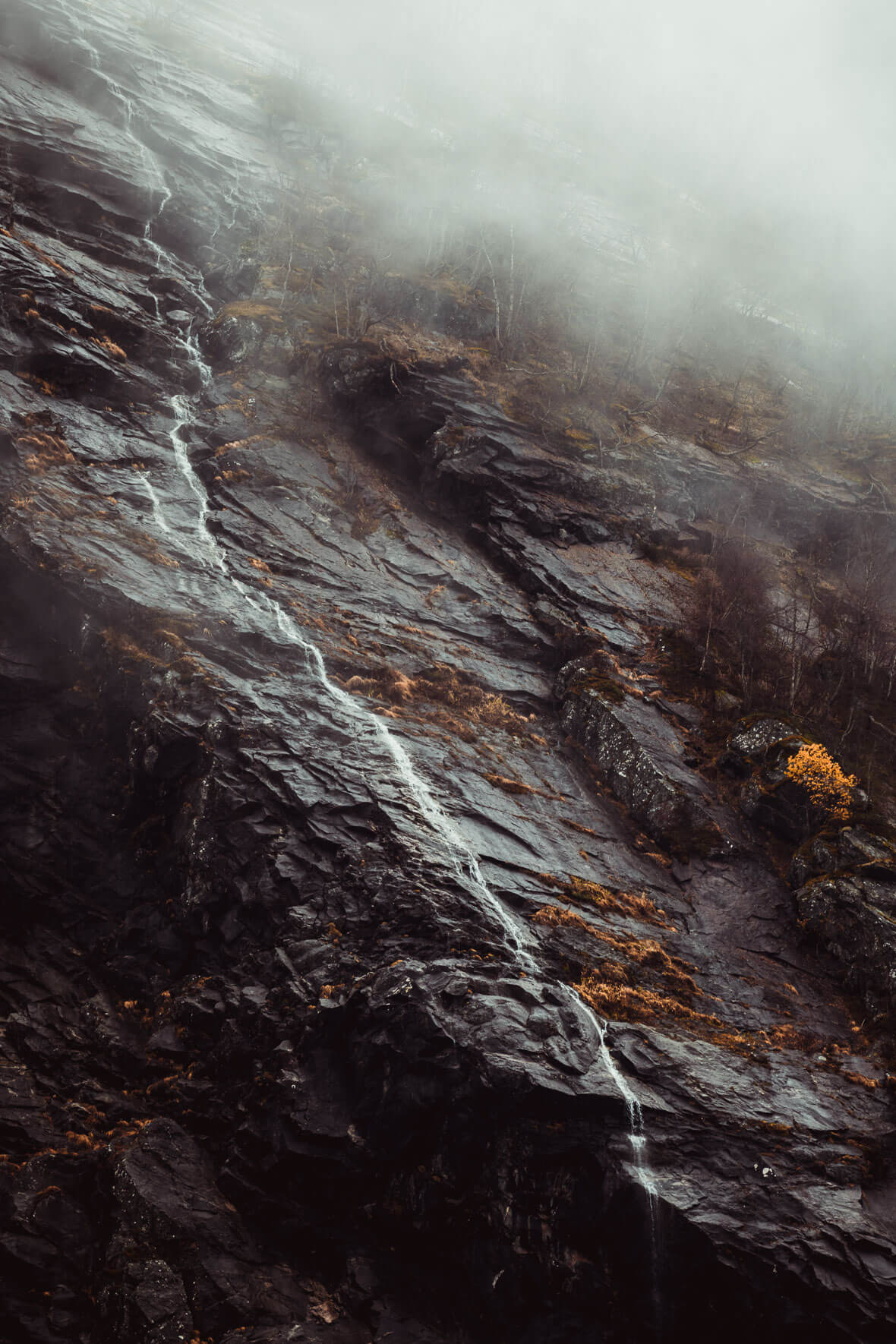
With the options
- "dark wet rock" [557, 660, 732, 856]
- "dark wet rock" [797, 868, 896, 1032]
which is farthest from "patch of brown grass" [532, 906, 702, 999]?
"dark wet rock" [557, 660, 732, 856]

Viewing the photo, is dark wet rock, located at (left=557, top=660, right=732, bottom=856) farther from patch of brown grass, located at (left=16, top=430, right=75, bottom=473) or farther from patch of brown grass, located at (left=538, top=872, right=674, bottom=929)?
patch of brown grass, located at (left=16, top=430, right=75, bottom=473)

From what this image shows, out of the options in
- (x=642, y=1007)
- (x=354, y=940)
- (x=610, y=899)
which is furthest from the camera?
(x=610, y=899)

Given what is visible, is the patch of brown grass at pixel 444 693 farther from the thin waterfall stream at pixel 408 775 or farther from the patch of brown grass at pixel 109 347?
the patch of brown grass at pixel 109 347

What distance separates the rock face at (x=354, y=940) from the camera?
32.8 feet

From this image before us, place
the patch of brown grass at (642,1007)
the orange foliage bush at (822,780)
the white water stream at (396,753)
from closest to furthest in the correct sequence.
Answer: the white water stream at (396,753) → the patch of brown grass at (642,1007) → the orange foliage bush at (822,780)

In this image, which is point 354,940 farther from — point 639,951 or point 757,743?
point 757,743

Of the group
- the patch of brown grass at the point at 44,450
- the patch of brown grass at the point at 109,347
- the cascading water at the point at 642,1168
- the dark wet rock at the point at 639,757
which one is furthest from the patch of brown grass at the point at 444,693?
the patch of brown grass at the point at 109,347

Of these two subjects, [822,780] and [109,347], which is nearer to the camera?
[822,780]

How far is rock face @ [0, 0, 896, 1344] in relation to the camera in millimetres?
9992

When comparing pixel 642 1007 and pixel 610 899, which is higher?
pixel 642 1007

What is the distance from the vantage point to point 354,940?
42.1 ft

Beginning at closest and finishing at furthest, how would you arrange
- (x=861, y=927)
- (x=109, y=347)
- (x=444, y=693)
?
(x=861, y=927), (x=444, y=693), (x=109, y=347)

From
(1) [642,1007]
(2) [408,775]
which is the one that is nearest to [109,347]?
(2) [408,775]

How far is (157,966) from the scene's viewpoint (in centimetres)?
1409
